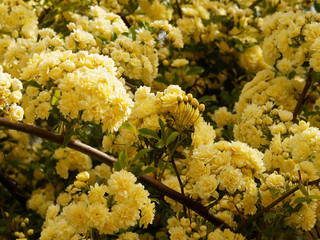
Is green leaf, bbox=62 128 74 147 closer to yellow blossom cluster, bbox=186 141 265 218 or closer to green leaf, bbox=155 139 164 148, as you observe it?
green leaf, bbox=155 139 164 148

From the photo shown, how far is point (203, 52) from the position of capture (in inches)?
117

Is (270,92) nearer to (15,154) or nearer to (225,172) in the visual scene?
(225,172)

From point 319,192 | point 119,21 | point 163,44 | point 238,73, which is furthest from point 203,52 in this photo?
point 319,192

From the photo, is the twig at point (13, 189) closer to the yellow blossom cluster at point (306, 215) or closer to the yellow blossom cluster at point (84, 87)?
the yellow blossom cluster at point (84, 87)

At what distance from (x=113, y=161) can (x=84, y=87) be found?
0.92ft

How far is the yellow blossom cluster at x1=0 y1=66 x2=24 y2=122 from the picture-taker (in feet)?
4.36

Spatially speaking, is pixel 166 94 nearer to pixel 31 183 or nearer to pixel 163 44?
pixel 163 44

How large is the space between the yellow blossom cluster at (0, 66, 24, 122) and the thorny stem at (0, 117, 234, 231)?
0.03 metres

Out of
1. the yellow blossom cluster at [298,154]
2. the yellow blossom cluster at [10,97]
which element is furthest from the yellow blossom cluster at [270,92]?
the yellow blossom cluster at [10,97]

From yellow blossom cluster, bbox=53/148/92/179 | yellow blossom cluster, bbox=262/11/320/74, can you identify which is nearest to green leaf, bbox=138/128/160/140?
yellow blossom cluster, bbox=262/11/320/74

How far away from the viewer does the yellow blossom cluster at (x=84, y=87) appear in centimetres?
126

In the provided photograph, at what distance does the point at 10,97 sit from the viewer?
136cm

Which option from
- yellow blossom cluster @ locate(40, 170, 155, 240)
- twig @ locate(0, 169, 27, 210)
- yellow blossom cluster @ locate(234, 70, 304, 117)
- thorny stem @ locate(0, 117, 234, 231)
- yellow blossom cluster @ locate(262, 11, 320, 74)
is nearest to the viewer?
yellow blossom cluster @ locate(40, 170, 155, 240)

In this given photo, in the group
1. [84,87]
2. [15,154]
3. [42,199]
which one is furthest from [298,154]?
[15,154]
